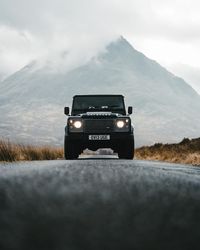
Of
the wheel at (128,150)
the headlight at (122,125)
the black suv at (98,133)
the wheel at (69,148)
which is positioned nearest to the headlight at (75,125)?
the black suv at (98,133)

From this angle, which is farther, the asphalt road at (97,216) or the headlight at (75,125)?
the headlight at (75,125)

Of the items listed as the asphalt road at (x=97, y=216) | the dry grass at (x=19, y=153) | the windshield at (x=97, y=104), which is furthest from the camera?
the windshield at (x=97, y=104)

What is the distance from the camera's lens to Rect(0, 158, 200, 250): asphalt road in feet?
6.98

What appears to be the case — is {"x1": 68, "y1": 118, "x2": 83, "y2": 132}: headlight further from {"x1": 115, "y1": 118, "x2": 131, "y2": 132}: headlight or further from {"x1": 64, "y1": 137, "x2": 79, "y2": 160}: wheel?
{"x1": 115, "y1": 118, "x2": 131, "y2": 132}: headlight

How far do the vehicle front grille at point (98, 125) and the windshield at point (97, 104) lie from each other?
4.19 feet

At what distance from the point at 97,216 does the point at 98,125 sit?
38.3 feet

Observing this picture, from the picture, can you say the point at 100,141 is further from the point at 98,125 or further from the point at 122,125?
the point at 122,125

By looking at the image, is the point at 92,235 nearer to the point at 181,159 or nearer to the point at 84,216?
the point at 84,216

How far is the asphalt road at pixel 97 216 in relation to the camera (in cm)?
213

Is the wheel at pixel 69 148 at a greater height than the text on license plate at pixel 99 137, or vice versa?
the text on license plate at pixel 99 137

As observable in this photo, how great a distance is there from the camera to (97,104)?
16.1 metres

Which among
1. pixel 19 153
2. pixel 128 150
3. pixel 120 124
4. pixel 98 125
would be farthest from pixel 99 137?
pixel 19 153

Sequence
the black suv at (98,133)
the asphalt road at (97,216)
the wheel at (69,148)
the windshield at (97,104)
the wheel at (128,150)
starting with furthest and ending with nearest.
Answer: the windshield at (97,104)
the wheel at (128,150)
the black suv at (98,133)
the wheel at (69,148)
the asphalt road at (97,216)

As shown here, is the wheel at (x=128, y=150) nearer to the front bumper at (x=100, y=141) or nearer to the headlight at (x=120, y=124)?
the front bumper at (x=100, y=141)
